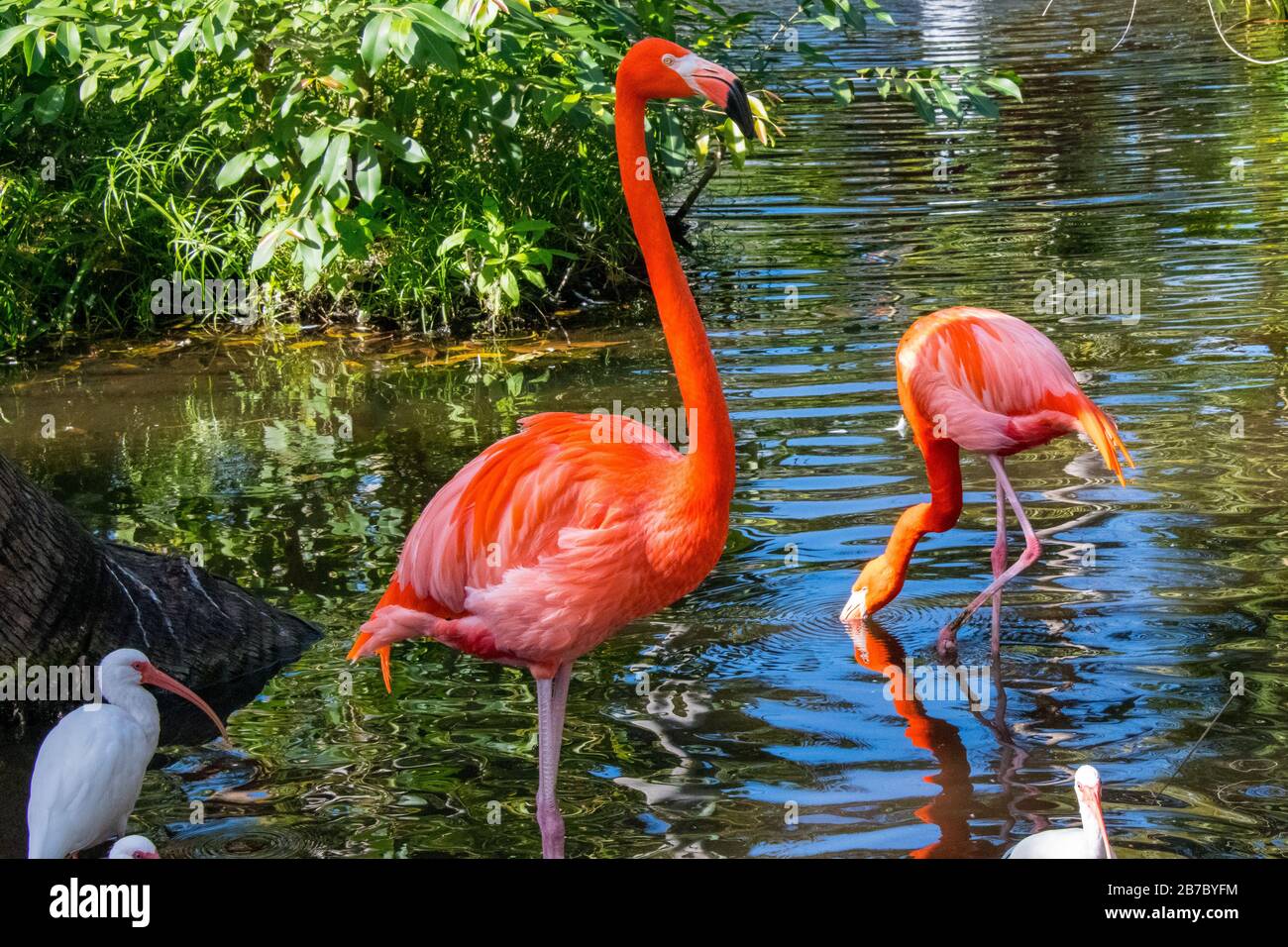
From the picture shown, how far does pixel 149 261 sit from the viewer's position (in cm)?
973

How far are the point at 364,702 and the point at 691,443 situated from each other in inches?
69.5

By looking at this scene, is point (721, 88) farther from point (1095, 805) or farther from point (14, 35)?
point (14, 35)

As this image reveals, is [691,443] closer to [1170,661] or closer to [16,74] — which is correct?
[1170,661]

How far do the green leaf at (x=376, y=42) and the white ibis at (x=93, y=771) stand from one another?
2.38 metres

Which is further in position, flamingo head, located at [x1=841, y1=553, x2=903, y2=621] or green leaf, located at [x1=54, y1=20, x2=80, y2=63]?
green leaf, located at [x1=54, y1=20, x2=80, y2=63]

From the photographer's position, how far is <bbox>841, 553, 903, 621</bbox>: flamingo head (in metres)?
5.35

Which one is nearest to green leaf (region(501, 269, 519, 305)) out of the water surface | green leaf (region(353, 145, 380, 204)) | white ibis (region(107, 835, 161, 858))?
the water surface

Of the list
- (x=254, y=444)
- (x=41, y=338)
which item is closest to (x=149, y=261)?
(x=41, y=338)

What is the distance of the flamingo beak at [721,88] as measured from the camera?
3436 mm

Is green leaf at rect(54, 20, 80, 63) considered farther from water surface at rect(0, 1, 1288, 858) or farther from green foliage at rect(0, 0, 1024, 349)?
water surface at rect(0, 1, 1288, 858)

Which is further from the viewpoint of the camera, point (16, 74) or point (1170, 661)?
point (16, 74)

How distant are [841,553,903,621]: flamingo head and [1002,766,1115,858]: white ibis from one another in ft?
6.62

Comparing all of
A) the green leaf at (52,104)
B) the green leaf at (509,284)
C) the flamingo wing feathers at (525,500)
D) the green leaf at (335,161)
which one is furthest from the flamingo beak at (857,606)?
the green leaf at (52,104)

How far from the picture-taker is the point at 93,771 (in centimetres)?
391
